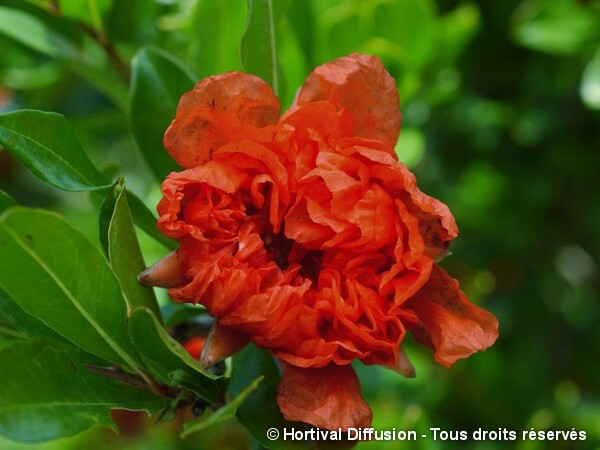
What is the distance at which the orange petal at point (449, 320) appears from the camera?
0.95 metres

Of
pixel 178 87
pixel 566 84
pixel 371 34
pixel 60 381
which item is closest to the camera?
pixel 60 381

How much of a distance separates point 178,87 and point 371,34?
20.6 inches

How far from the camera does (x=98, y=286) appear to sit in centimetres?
91

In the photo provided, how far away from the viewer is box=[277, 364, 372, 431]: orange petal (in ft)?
3.00

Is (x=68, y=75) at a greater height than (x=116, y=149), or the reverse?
(x=68, y=75)

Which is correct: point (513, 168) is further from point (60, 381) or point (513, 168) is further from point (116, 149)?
point (60, 381)

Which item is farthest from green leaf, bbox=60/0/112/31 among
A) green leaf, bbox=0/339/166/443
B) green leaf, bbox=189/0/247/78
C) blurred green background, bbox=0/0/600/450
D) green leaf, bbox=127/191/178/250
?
green leaf, bbox=0/339/166/443

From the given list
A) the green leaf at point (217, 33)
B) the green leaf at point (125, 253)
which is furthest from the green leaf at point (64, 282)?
the green leaf at point (217, 33)

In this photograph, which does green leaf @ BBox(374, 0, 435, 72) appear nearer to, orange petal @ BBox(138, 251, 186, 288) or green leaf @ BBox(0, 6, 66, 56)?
green leaf @ BBox(0, 6, 66, 56)

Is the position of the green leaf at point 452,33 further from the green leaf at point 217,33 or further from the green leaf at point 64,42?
the green leaf at point 64,42

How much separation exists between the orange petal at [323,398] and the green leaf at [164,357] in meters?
0.09

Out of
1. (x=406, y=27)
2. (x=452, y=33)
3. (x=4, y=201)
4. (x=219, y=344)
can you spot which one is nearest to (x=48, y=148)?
(x=4, y=201)

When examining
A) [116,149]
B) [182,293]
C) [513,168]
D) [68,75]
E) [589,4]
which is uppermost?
[182,293]

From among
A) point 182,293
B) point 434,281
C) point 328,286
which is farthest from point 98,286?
point 434,281
